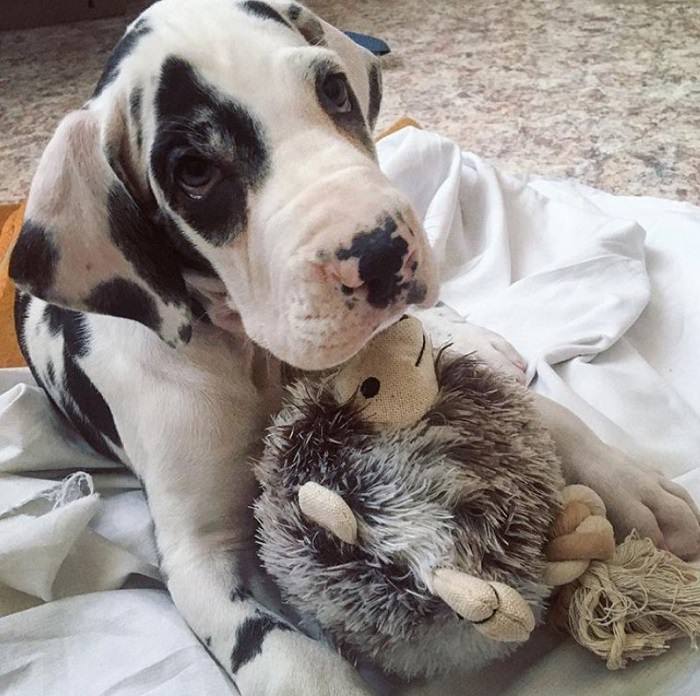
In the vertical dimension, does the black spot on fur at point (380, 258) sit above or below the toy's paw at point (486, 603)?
above

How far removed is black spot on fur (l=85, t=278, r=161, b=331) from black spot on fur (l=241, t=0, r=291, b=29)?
1.26ft

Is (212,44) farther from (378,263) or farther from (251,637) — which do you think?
(251,637)

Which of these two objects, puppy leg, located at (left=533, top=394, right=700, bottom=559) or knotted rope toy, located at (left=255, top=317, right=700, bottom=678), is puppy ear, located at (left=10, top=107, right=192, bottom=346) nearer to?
knotted rope toy, located at (left=255, top=317, right=700, bottom=678)

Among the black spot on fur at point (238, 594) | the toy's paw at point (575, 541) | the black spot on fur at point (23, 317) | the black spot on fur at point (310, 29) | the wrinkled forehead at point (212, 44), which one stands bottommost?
the black spot on fur at point (23, 317)

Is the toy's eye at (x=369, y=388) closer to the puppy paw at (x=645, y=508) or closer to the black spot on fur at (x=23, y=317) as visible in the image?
the puppy paw at (x=645, y=508)

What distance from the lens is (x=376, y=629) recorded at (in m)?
1.06

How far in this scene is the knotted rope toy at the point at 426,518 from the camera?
100cm

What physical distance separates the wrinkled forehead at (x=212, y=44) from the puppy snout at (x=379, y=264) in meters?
0.25

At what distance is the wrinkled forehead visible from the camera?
1139 mm

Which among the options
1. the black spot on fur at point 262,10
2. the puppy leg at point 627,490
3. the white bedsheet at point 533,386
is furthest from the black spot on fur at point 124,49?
the puppy leg at point 627,490

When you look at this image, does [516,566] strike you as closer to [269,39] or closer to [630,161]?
[269,39]

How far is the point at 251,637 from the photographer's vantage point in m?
1.21

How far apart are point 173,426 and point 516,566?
0.54 metres

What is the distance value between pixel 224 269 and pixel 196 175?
12 cm
